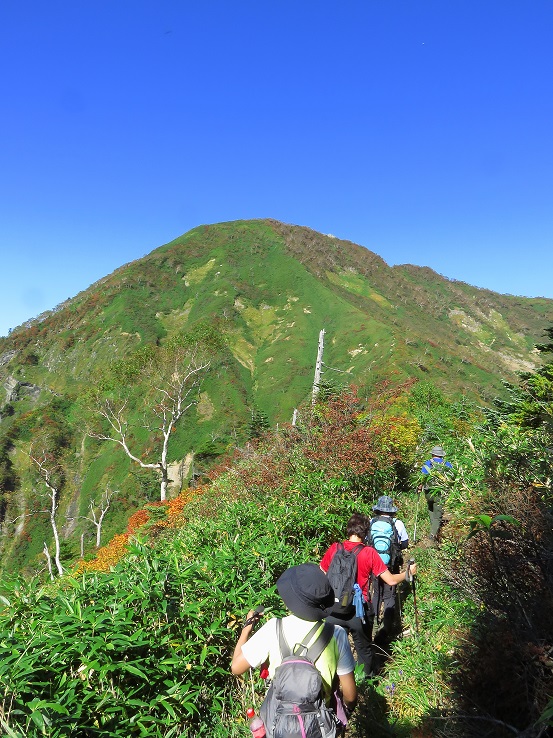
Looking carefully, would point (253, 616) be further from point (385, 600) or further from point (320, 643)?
point (385, 600)

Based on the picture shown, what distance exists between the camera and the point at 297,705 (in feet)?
7.48

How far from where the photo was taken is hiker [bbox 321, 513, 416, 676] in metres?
4.12

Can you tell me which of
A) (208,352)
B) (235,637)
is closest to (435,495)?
(235,637)

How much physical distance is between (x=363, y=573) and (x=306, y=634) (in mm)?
1781

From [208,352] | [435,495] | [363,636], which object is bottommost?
[363,636]

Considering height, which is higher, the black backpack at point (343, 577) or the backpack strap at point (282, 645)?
the backpack strap at point (282, 645)

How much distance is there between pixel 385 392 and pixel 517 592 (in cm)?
966

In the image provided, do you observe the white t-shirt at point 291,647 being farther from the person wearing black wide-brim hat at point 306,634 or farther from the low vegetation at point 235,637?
the low vegetation at point 235,637

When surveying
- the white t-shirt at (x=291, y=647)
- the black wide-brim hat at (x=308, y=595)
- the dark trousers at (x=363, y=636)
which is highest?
the black wide-brim hat at (x=308, y=595)

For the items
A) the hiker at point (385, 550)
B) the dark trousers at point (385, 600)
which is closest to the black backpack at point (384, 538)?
the hiker at point (385, 550)

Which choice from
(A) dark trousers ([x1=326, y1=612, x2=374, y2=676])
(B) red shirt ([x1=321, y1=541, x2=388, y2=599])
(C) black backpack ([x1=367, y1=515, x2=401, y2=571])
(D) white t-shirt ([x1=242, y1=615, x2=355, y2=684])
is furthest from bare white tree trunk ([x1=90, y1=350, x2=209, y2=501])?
(D) white t-shirt ([x1=242, y1=615, x2=355, y2=684])

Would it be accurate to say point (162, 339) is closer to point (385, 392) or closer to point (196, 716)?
point (385, 392)

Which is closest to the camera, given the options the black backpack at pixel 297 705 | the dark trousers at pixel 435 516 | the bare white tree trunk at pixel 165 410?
the black backpack at pixel 297 705

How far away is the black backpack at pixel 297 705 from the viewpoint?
7.47ft
